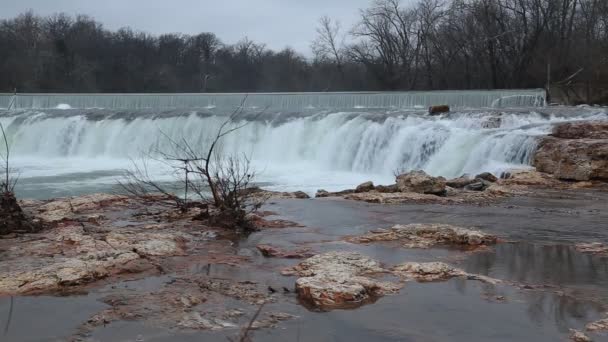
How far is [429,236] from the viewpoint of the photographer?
6.21 metres

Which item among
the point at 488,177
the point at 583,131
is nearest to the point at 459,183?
the point at 488,177

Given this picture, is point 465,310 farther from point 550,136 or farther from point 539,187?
point 550,136

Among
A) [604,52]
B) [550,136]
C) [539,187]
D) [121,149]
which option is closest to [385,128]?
[550,136]

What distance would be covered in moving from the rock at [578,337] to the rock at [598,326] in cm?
11

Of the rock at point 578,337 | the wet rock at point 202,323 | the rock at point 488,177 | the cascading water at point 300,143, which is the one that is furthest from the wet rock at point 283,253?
the cascading water at point 300,143

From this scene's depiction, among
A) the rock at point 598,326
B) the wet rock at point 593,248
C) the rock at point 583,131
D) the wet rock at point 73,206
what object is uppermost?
the rock at point 583,131

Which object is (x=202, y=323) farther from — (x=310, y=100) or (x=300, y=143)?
(x=310, y=100)

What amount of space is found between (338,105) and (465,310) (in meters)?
23.4

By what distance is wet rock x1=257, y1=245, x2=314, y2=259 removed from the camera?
5504 millimetres

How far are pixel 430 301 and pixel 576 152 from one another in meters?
8.16

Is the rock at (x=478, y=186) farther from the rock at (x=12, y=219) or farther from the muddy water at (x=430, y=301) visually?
the rock at (x=12, y=219)

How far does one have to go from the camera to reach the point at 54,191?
1434 centimetres

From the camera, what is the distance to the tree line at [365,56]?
3338 centimetres

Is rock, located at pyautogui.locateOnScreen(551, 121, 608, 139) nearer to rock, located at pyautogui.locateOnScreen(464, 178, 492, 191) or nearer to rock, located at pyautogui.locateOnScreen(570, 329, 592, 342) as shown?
rock, located at pyautogui.locateOnScreen(464, 178, 492, 191)
